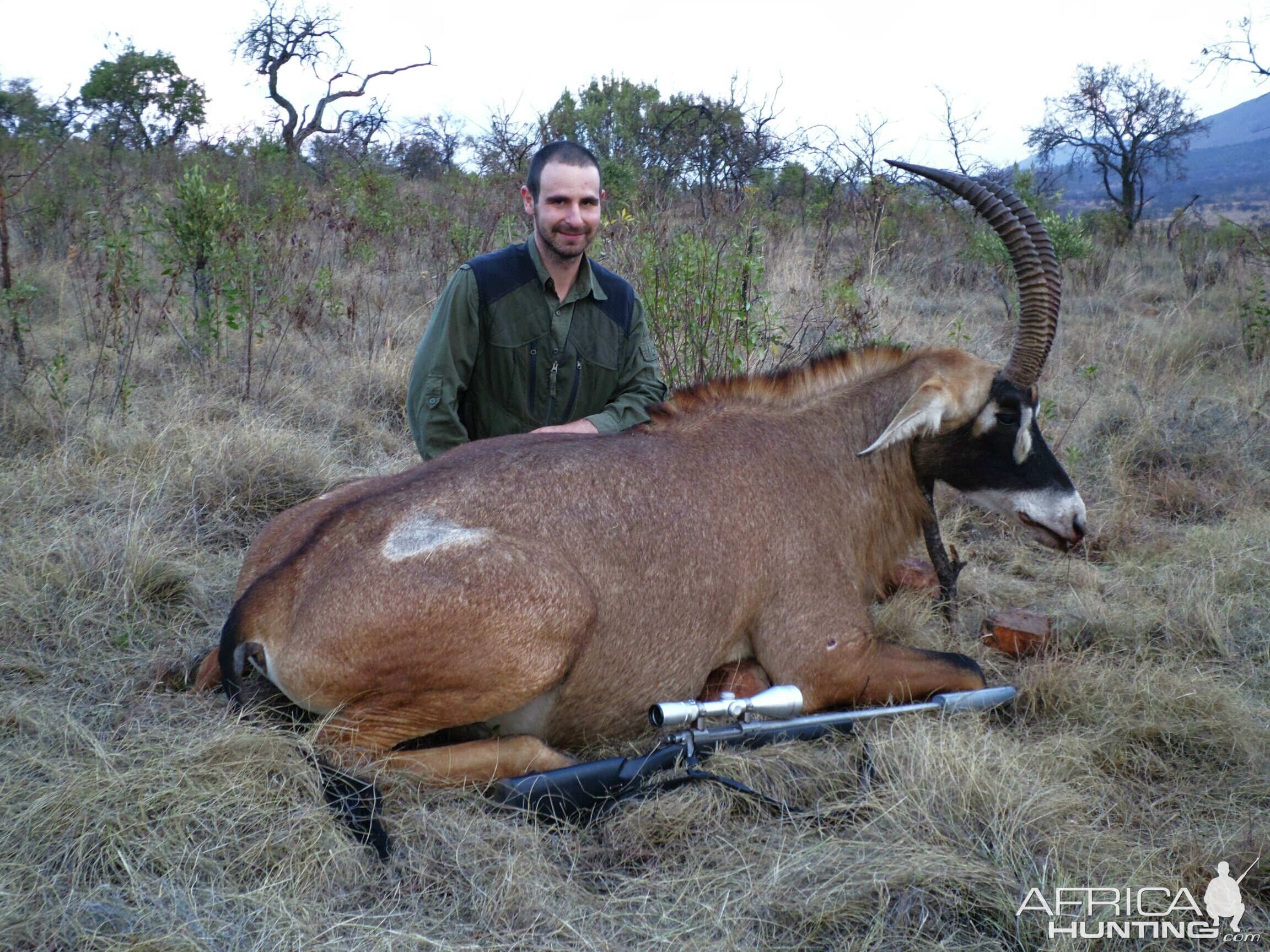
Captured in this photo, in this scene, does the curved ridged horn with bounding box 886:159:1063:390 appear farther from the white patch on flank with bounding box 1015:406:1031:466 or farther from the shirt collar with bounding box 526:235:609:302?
the shirt collar with bounding box 526:235:609:302

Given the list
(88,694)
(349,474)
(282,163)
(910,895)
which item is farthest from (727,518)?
(282,163)

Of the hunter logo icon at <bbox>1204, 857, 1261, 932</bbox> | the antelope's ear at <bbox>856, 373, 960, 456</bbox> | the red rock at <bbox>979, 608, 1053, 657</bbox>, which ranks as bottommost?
the hunter logo icon at <bbox>1204, 857, 1261, 932</bbox>

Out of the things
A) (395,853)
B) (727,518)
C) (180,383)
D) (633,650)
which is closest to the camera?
(395,853)

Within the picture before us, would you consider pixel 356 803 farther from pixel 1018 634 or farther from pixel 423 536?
pixel 1018 634

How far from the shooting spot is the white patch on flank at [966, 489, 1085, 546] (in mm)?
4484

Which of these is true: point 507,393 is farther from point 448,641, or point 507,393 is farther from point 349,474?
point 448,641

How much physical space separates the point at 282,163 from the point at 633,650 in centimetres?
1900

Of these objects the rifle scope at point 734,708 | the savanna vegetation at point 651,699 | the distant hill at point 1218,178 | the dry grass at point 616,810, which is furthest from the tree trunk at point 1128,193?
the rifle scope at point 734,708

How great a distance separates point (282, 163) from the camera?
20000 mm

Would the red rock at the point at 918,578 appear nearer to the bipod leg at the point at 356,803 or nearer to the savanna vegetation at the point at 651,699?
the savanna vegetation at the point at 651,699

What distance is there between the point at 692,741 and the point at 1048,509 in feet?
6.71

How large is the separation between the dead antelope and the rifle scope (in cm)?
20

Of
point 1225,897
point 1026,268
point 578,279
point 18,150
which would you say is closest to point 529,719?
point 1225,897

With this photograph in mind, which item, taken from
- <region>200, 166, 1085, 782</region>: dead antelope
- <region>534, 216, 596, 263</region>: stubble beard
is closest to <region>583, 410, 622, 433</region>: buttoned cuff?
<region>200, 166, 1085, 782</region>: dead antelope
